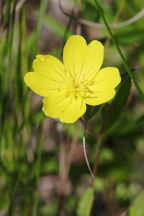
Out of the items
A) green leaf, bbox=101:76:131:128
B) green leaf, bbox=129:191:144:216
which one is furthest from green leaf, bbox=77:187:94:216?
green leaf, bbox=101:76:131:128

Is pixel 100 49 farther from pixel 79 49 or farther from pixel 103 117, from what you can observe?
pixel 103 117

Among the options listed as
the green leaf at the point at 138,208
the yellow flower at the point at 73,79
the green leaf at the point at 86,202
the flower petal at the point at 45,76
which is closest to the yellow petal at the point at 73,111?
the yellow flower at the point at 73,79

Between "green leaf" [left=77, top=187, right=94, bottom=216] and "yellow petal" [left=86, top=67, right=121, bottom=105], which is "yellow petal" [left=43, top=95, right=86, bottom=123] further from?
"green leaf" [left=77, top=187, right=94, bottom=216]

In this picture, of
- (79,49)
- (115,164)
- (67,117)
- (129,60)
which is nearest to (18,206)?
(115,164)

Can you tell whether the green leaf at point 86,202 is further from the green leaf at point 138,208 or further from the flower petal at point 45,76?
the flower petal at point 45,76

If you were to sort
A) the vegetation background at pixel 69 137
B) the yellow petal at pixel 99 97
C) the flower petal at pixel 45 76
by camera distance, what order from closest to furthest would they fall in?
the yellow petal at pixel 99 97, the flower petal at pixel 45 76, the vegetation background at pixel 69 137

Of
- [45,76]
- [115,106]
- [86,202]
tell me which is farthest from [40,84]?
[86,202]
